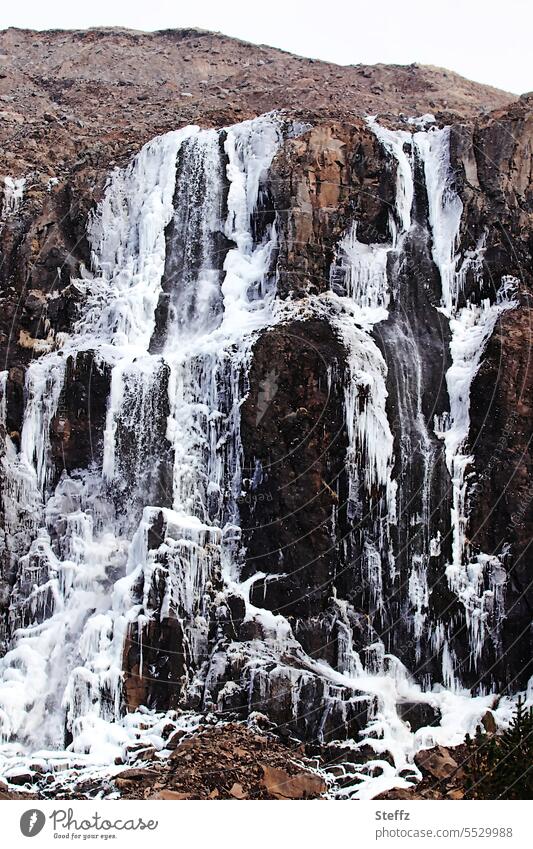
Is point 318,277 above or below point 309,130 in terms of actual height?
below

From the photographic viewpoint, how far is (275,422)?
116 feet

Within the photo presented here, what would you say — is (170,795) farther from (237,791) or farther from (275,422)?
(275,422)

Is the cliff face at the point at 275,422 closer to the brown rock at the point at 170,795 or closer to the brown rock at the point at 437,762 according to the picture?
the brown rock at the point at 437,762

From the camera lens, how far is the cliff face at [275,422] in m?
33.4

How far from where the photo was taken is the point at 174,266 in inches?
1558

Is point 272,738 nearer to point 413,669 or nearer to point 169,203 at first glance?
point 413,669

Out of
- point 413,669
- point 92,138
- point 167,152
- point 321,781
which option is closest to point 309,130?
point 167,152

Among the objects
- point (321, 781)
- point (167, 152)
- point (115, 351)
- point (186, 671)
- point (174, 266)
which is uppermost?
point (167, 152)

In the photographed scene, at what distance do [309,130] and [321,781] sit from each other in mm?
18531

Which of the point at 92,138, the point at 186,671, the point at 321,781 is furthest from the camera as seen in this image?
the point at 92,138
